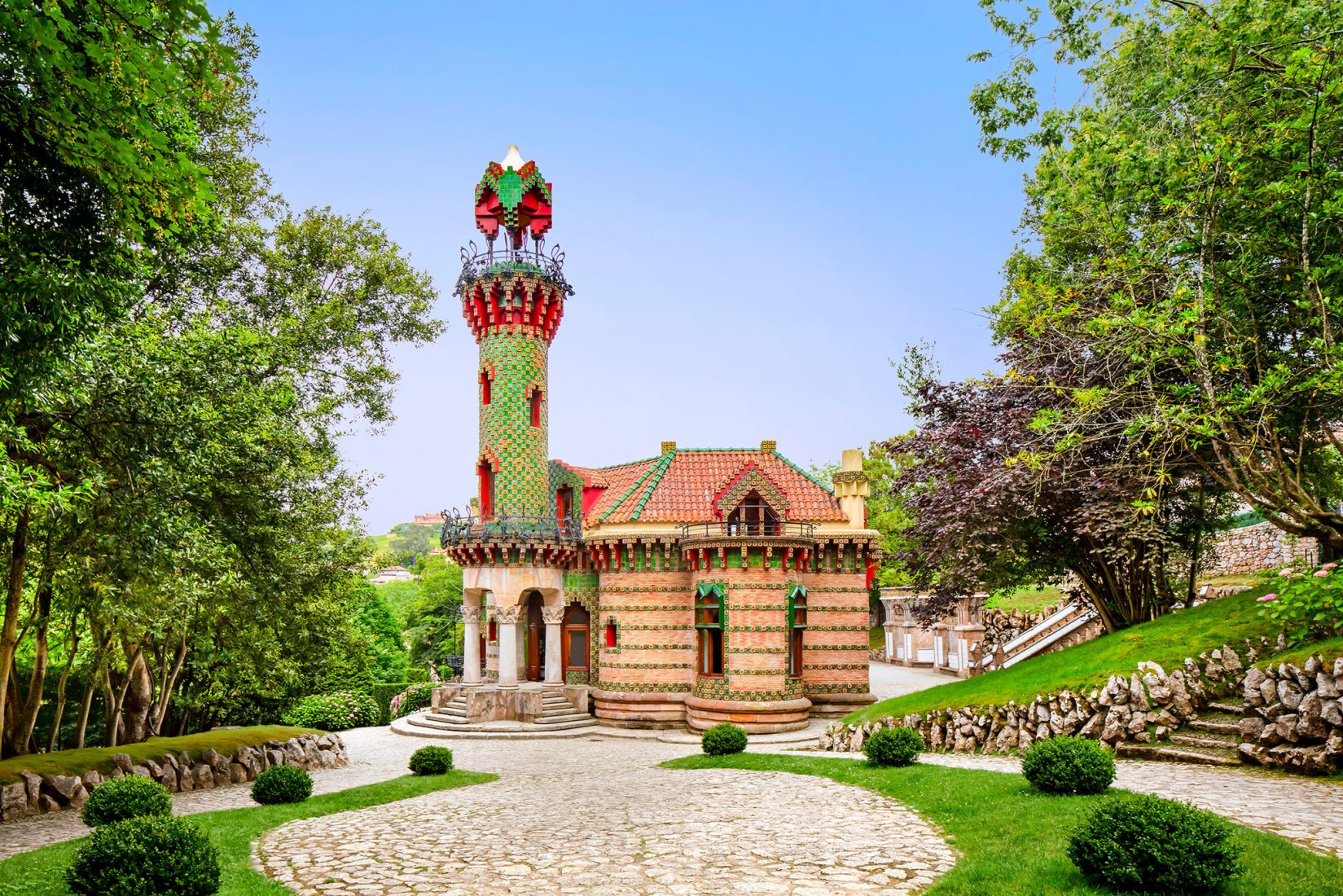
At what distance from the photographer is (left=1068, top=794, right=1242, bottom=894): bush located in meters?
7.58

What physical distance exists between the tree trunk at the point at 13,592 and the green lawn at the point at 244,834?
468 centimetres

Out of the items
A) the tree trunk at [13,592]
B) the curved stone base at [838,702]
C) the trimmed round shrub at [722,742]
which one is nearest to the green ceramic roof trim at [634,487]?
the curved stone base at [838,702]

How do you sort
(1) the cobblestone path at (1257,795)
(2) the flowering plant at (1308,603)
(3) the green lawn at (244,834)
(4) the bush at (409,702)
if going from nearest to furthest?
(3) the green lawn at (244,834) < (1) the cobblestone path at (1257,795) < (2) the flowering plant at (1308,603) < (4) the bush at (409,702)

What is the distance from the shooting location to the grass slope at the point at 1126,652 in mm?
16188

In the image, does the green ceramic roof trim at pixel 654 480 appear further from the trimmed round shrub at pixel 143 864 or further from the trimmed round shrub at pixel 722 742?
the trimmed round shrub at pixel 143 864

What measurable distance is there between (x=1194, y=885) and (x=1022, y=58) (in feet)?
54.2

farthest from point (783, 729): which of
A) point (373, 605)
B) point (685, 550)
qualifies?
point (373, 605)

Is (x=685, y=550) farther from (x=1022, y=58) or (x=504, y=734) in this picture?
(x=1022, y=58)

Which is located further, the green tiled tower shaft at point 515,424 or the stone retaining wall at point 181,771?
the green tiled tower shaft at point 515,424

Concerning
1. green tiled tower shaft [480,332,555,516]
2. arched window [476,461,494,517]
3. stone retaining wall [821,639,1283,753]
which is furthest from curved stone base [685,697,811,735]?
arched window [476,461,494,517]

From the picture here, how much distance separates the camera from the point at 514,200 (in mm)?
30234

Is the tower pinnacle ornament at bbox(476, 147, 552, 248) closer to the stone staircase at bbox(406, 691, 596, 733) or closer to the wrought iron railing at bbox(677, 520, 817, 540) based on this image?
the wrought iron railing at bbox(677, 520, 817, 540)

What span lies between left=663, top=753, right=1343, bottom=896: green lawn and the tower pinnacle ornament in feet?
75.4

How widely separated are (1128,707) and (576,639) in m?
19.2
